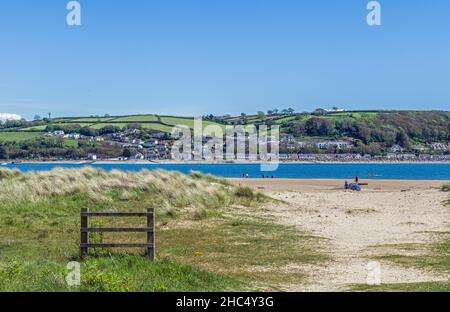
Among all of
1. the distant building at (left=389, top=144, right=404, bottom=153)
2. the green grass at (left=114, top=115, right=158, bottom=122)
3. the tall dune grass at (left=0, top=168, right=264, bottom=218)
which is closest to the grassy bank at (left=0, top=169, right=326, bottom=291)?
the tall dune grass at (left=0, top=168, right=264, bottom=218)

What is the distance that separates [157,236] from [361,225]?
802cm

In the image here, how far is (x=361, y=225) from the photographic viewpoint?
22.6 metres

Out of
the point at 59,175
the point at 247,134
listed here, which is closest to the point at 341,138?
the point at 247,134

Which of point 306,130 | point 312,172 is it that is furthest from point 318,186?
point 306,130

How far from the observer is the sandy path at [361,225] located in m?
13.1

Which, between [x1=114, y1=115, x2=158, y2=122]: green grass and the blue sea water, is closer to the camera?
the blue sea water

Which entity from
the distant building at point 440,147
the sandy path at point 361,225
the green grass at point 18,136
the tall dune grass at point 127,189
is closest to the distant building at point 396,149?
the distant building at point 440,147

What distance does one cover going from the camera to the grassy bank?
36.4 feet

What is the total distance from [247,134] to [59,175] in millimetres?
108741

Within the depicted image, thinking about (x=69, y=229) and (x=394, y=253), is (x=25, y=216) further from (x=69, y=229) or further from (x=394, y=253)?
(x=394, y=253)

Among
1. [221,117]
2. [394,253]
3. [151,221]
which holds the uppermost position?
[221,117]

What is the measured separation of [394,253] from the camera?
632 inches

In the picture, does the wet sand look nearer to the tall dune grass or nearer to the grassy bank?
the grassy bank

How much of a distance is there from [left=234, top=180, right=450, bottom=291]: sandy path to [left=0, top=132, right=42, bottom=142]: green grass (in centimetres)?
9153
